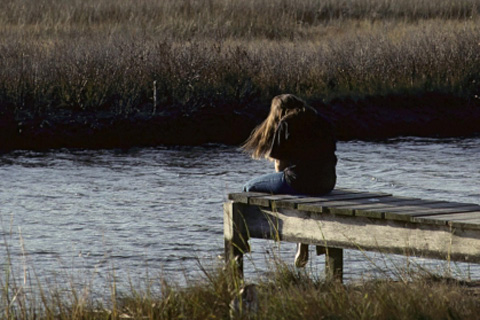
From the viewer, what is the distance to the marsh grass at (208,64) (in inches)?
599

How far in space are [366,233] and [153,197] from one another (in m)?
4.87

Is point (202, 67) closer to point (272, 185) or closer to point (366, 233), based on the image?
point (272, 185)

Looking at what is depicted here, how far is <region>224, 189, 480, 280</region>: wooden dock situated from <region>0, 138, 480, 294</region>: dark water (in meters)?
0.22

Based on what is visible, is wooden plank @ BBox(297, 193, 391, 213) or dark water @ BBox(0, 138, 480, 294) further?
dark water @ BBox(0, 138, 480, 294)

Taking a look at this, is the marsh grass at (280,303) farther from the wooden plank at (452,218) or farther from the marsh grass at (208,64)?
the marsh grass at (208,64)

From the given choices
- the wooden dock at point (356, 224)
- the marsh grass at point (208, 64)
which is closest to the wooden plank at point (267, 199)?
the wooden dock at point (356, 224)

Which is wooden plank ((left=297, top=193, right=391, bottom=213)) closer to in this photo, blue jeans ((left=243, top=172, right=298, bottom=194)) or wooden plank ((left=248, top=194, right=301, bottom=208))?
wooden plank ((left=248, top=194, right=301, bottom=208))

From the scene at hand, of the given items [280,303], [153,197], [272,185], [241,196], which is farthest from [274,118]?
[153,197]

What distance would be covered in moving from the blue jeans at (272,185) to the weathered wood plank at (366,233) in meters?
0.30

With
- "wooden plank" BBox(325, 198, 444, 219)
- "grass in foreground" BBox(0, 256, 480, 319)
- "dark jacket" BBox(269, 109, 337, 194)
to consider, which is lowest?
"grass in foreground" BBox(0, 256, 480, 319)

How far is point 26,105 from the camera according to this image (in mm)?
14859

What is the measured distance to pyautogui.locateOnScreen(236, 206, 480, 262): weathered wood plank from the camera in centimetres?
606

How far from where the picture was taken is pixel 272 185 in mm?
7309

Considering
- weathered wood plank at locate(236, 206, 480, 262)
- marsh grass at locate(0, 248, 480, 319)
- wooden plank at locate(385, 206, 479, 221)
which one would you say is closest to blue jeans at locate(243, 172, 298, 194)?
weathered wood plank at locate(236, 206, 480, 262)
